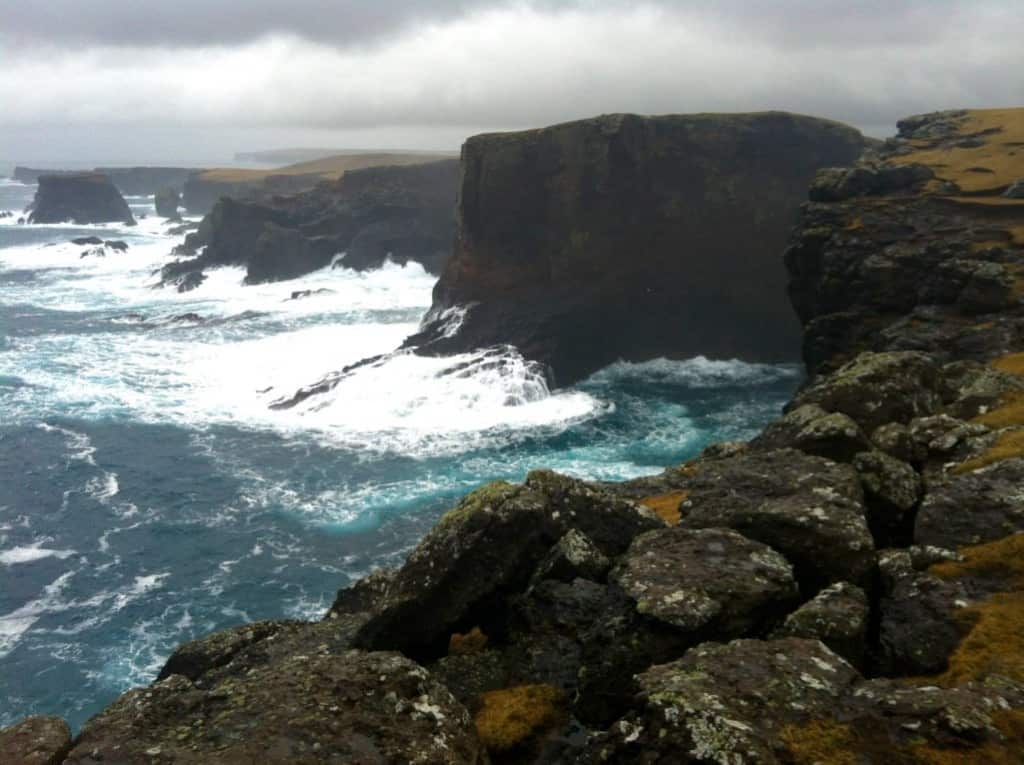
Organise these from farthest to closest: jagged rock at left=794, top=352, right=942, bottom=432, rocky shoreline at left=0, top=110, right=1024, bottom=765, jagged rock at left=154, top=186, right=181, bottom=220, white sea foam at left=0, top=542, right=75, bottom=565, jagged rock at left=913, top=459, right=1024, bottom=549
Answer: jagged rock at left=154, top=186, right=181, bottom=220, white sea foam at left=0, top=542, right=75, bottom=565, jagged rock at left=794, top=352, right=942, bottom=432, jagged rock at left=913, top=459, right=1024, bottom=549, rocky shoreline at left=0, top=110, right=1024, bottom=765

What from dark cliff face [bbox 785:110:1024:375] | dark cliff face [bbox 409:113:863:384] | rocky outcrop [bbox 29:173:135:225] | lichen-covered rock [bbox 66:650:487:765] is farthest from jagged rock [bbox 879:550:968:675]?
rocky outcrop [bbox 29:173:135:225]

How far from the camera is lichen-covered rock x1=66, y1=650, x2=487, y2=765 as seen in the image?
7.74 meters

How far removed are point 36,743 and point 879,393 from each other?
56.8 ft

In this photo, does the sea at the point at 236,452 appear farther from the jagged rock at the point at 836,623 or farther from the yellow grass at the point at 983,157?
the jagged rock at the point at 836,623

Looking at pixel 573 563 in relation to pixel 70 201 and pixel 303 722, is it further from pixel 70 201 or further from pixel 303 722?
pixel 70 201

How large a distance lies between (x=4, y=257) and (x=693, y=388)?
4823 inches

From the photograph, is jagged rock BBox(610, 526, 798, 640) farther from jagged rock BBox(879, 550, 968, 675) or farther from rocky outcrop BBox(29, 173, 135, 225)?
rocky outcrop BBox(29, 173, 135, 225)

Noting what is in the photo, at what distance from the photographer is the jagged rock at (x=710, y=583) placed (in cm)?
952

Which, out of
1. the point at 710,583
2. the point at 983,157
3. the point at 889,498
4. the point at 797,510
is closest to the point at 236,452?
the point at 797,510

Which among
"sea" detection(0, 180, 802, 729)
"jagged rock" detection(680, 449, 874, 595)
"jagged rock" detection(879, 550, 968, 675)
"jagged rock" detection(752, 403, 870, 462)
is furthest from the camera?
"sea" detection(0, 180, 802, 729)

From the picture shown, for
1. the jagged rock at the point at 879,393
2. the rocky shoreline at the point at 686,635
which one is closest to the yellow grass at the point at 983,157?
the jagged rock at the point at 879,393

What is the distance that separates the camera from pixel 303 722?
8.06m

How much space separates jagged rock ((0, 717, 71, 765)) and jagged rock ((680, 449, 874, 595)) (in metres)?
9.08

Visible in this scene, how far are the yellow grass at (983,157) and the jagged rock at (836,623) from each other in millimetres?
45197
